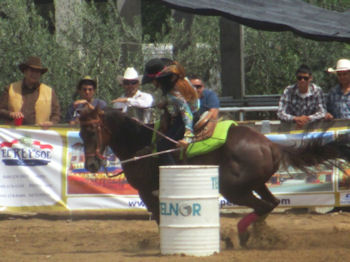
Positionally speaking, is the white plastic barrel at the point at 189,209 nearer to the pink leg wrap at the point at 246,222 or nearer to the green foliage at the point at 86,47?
the pink leg wrap at the point at 246,222

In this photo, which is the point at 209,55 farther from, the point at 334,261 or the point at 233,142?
the point at 334,261

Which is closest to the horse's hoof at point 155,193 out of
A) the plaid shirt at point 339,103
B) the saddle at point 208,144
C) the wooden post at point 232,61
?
the saddle at point 208,144

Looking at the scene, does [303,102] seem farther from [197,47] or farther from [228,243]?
[197,47]

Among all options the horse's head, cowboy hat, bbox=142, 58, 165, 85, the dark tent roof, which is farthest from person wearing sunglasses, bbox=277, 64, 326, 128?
the horse's head

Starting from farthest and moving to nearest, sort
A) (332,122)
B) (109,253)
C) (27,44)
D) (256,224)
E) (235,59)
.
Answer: (235,59) < (27,44) < (332,122) < (256,224) < (109,253)

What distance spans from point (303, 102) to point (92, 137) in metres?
4.00

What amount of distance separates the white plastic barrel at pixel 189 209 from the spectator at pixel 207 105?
1272 mm

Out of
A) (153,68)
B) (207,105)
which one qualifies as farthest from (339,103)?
(153,68)

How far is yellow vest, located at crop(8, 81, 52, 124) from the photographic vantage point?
1188cm

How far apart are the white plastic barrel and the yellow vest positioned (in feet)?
14.9

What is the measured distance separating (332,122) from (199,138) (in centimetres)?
308

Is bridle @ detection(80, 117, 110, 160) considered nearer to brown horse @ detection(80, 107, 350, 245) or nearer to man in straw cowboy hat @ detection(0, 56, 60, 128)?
brown horse @ detection(80, 107, 350, 245)

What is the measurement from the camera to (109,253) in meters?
8.59

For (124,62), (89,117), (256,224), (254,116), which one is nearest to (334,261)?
(256,224)
